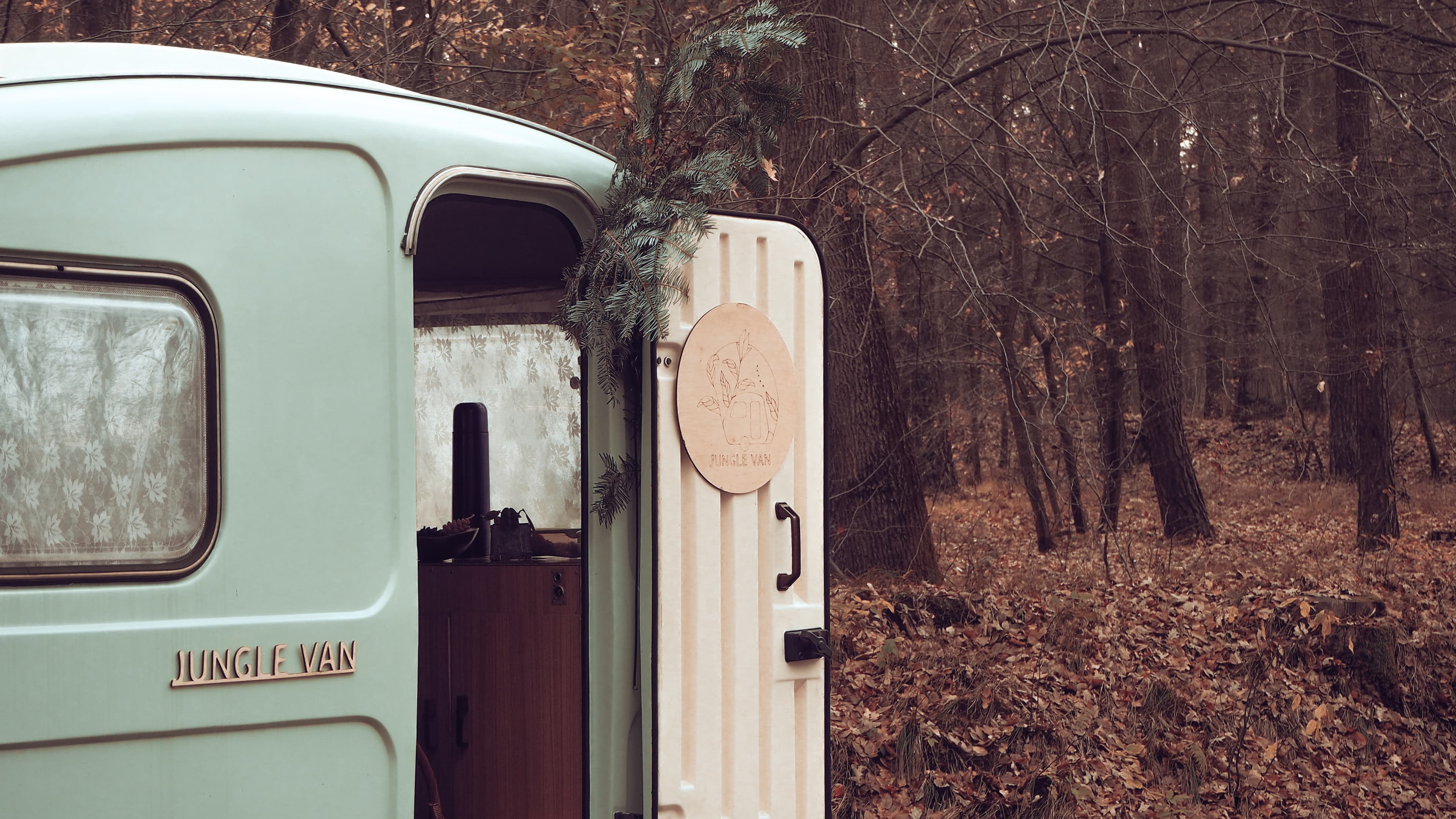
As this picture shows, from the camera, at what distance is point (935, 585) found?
9422 millimetres

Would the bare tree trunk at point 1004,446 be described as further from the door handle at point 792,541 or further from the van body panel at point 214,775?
the van body panel at point 214,775

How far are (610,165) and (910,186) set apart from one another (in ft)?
20.7

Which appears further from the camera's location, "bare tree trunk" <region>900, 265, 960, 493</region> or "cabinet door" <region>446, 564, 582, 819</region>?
"bare tree trunk" <region>900, 265, 960, 493</region>

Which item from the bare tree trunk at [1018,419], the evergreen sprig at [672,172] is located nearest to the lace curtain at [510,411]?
the evergreen sprig at [672,172]

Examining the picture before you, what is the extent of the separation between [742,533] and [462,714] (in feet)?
4.45

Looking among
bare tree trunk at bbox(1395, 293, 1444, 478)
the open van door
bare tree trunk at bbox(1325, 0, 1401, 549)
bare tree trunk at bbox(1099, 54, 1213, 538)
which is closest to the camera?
the open van door

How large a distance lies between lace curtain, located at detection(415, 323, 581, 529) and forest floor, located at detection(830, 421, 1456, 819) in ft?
4.69

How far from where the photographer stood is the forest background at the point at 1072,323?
6.96 meters

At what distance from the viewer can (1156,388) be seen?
14859 mm

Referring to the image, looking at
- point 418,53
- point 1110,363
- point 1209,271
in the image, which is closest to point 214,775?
point 418,53

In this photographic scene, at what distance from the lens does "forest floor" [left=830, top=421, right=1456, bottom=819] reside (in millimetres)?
6465

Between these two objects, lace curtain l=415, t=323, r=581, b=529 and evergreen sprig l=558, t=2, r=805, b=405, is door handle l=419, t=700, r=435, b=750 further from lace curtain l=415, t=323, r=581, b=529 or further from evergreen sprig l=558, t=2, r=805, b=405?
evergreen sprig l=558, t=2, r=805, b=405

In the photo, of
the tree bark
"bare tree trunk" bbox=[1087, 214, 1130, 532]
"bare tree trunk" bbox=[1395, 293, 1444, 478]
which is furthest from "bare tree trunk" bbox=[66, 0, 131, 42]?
"bare tree trunk" bbox=[1395, 293, 1444, 478]

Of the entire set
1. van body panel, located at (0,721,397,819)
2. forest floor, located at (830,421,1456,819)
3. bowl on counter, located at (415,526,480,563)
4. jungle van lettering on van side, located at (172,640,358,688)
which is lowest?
forest floor, located at (830,421,1456,819)
